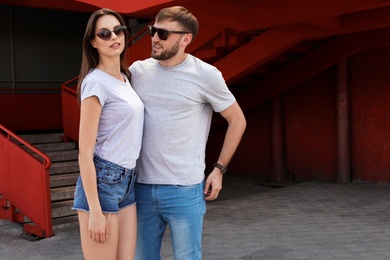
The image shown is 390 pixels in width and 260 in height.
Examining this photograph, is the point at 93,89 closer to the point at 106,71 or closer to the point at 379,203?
the point at 106,71

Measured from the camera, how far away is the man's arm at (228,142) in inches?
112

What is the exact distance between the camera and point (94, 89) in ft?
8.21

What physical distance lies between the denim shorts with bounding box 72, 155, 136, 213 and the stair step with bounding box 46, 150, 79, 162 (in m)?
6.88

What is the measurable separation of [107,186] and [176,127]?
48 centimetres

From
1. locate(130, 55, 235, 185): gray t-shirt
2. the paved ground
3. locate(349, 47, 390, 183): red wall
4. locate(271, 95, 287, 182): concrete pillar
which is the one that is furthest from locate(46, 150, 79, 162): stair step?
locate(130, 55, 235, 185): gray t-shirt

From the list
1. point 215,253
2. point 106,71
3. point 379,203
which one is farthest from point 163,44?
point 379,203

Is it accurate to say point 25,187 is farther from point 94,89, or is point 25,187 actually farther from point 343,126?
point 343,126

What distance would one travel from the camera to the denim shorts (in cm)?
257

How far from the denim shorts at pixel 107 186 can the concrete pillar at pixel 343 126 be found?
29.4 feet

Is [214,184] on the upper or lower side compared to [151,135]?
lower

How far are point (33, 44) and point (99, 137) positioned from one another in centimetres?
1139

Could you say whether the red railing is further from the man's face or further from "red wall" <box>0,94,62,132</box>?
"red wall" <box>0,94,62,132</box>

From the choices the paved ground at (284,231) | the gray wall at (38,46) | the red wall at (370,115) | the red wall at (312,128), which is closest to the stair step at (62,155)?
the paved ground at (284,231)

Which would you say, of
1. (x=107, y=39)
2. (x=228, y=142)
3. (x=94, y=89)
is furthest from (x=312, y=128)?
(x=94, y=89)
